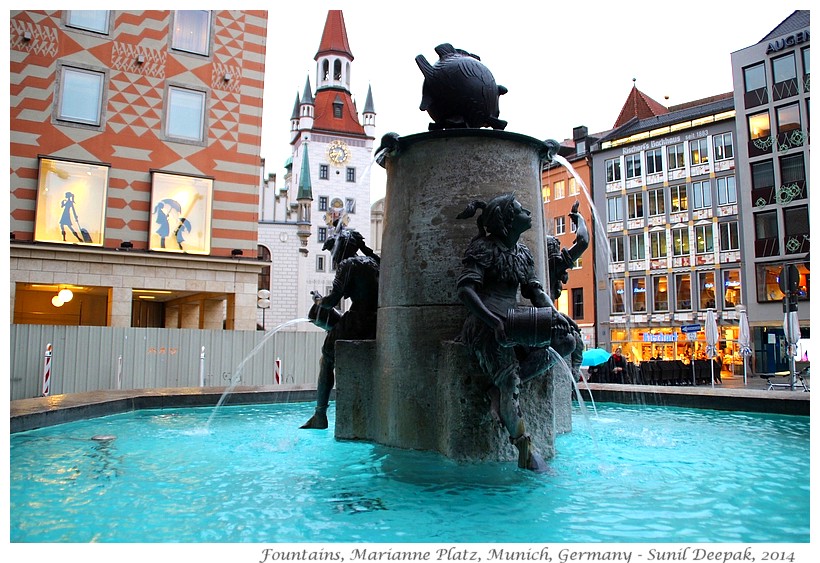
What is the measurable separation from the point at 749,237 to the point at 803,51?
10.4 meters

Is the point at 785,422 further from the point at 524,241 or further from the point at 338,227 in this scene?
the point at 338,227

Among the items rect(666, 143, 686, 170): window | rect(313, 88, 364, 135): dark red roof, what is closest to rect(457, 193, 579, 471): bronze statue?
rect(666, 143, 686, 170): window

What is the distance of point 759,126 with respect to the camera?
127 ft

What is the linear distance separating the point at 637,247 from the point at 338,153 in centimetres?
4368

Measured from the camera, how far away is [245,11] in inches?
1129

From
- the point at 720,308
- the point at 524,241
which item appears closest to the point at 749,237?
the point at 720,308

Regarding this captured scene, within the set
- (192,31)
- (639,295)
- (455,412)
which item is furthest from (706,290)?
(455,412)

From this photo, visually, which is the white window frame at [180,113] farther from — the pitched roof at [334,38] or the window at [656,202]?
the pitched roof at [334,38]

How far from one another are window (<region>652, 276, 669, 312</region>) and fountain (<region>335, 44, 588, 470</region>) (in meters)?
39.2

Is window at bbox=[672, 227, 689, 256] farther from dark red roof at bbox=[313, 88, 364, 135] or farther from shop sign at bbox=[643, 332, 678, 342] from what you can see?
dark red roof at bbox=[313, 88, 364, 135]

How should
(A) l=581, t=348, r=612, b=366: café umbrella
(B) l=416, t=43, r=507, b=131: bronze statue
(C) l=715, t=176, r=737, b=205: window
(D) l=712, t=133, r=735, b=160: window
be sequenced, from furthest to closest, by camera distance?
(D) l=712, t=133, r=735, b=160: window < (C) l=715, t=176, r=737, b=205: window < (A) l=581, t=348, r=612, b=366: café umbrella < (B) l=416, t=43, r=507, b=131: bronze statue

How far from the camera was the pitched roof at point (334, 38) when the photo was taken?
88125 millimetres

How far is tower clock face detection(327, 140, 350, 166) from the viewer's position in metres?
79.0

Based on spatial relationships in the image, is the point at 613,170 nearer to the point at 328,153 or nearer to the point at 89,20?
the point at 89,20
